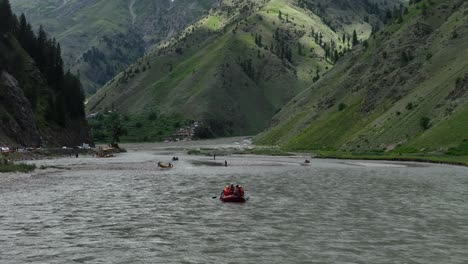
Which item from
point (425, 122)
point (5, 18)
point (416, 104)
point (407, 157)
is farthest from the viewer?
point (5, 18)

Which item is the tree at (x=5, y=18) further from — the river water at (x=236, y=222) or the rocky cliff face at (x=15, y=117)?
the river water at (x=236, y=222)

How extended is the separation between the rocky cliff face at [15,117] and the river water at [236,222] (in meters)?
71.1

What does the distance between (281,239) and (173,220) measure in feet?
41.6

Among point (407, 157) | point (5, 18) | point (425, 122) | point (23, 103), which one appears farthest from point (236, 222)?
point (5, 18)

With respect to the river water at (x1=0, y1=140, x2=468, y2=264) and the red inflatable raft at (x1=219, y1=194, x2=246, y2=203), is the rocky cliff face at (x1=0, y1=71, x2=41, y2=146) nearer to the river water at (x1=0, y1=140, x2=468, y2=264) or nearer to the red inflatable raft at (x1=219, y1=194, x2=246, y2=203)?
the river water at (x1=0, y1=140, x2=468, y2=264)

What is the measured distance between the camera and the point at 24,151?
458 feet

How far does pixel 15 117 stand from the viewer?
508ft

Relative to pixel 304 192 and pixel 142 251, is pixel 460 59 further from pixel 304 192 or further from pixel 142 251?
pixel 142 251

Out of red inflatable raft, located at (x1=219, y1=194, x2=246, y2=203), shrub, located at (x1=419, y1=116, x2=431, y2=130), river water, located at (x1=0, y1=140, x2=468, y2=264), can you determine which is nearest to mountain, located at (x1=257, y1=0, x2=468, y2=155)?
shrub, located at (x1=419, y1=116, x2=431, y2=130)

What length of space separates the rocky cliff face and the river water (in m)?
71.1

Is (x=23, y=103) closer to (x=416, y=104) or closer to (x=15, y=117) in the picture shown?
(x=15, y=117)

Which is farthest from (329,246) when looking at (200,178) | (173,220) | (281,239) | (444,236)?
(200,178)

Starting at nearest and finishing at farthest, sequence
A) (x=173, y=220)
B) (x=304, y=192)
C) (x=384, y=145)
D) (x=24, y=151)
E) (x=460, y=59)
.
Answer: (x=173, y=220) < (x=304, y=192) < (x=24, y=151) < (x=384, y=145) < (x=460, y=59)

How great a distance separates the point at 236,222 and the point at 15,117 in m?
126
